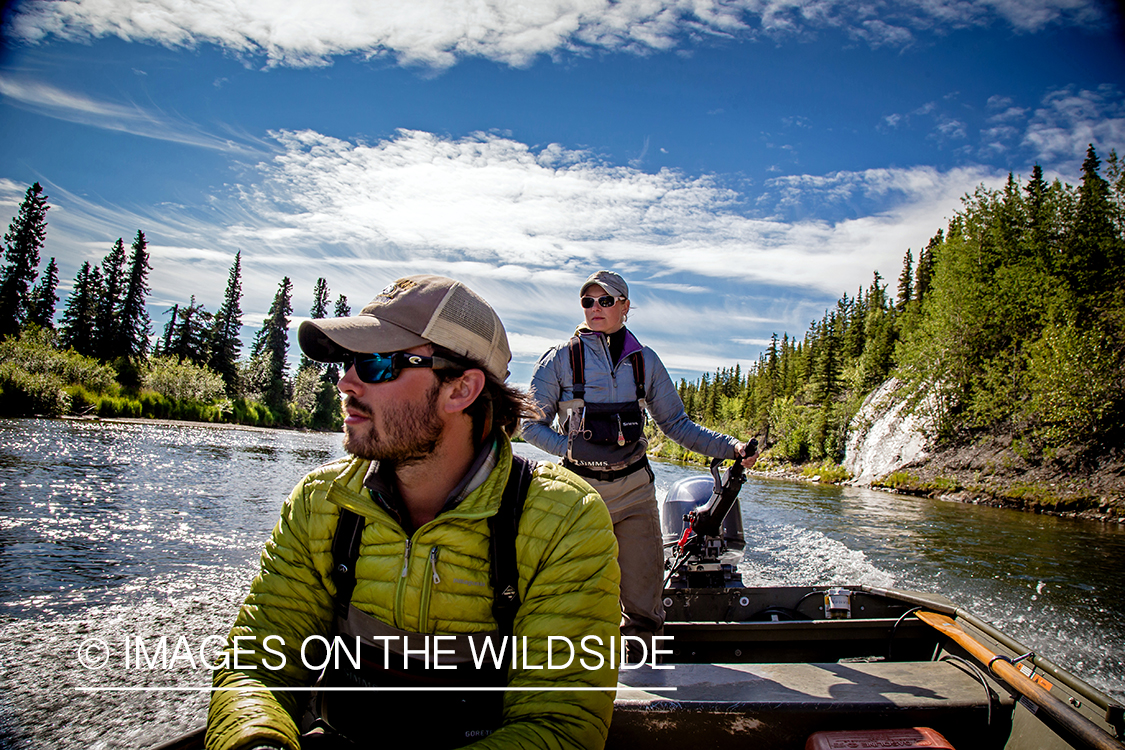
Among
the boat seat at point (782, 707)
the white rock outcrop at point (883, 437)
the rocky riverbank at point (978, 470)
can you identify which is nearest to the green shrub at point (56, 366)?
the boat seat at point (782, 707)

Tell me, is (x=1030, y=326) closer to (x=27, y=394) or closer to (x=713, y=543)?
(x=713, y=543)

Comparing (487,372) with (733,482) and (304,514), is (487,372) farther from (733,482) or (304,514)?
(733,482)

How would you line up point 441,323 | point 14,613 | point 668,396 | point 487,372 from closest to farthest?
point 441,323 → point 487,372 → point 668,396 → point 14,613

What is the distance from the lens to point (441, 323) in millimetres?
1961

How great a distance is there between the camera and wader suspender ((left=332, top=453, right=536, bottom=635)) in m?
1.81

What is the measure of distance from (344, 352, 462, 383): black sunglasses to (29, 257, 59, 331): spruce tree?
67.8m

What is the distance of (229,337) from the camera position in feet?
215

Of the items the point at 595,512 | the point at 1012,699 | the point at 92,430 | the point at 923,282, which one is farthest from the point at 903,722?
the point at 923,282

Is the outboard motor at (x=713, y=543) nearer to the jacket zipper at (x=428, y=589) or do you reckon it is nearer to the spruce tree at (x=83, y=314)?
the jacket zipper at (x=428, y=589)

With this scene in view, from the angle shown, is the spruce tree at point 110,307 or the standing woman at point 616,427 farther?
the spruce tree at point 110,307

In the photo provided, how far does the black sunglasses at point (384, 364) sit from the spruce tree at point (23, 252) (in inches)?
2488

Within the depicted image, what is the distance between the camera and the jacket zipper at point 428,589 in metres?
1.80

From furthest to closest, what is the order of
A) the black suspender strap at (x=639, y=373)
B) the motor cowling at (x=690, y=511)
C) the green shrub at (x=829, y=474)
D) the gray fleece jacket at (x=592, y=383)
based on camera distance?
the green shrub at (x=829, y=474), the motor cowling at (x=690, y=511), the black suspender strap at (x=639, y=373), the gray fleece jacket at (x=592, y=383)

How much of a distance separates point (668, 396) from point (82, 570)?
683cm
